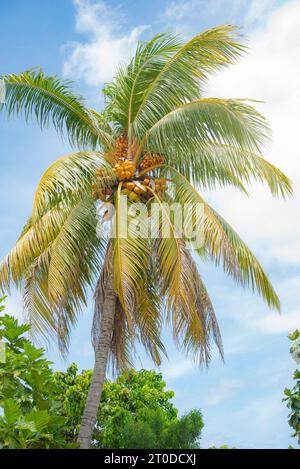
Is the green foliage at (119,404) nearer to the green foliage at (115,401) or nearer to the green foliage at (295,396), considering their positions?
the green foliage at (115,401)

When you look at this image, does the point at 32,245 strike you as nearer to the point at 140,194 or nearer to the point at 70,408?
the point at 140,194

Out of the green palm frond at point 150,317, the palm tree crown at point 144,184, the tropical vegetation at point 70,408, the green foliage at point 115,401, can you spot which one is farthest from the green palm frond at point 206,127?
the green foliage at point 115,401

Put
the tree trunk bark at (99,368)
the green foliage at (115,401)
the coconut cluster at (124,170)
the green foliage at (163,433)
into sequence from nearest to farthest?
1. the tree trunk bark at (99,368)
2. the coconut cluster at (124,170)
3. the green foliage at (163,433)
4. the green foliage at (115,401)

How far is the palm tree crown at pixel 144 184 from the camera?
42.3 feet

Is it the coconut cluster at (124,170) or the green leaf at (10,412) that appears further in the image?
the coconut cluster at (124,170)

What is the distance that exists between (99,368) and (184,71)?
570 cm

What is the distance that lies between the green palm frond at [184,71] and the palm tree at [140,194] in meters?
0.02

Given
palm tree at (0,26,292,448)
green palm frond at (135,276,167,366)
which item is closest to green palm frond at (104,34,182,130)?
palm tree at (0,26,292,448)

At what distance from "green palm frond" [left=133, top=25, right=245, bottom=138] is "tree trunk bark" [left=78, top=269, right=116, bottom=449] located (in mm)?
3169

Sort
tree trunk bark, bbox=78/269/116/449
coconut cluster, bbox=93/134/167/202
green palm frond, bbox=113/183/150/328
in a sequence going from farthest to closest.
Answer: coconut cluster, bbox=93/134/167/202 → tree trunk bark, bbox=78/269/116/449 → green palm frond, bbox=113/183/150/328

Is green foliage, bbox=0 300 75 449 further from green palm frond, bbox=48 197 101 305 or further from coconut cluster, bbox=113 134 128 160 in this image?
coconut cluster, bbox=113 134 128 160

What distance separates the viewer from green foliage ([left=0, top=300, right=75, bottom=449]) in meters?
9.20
